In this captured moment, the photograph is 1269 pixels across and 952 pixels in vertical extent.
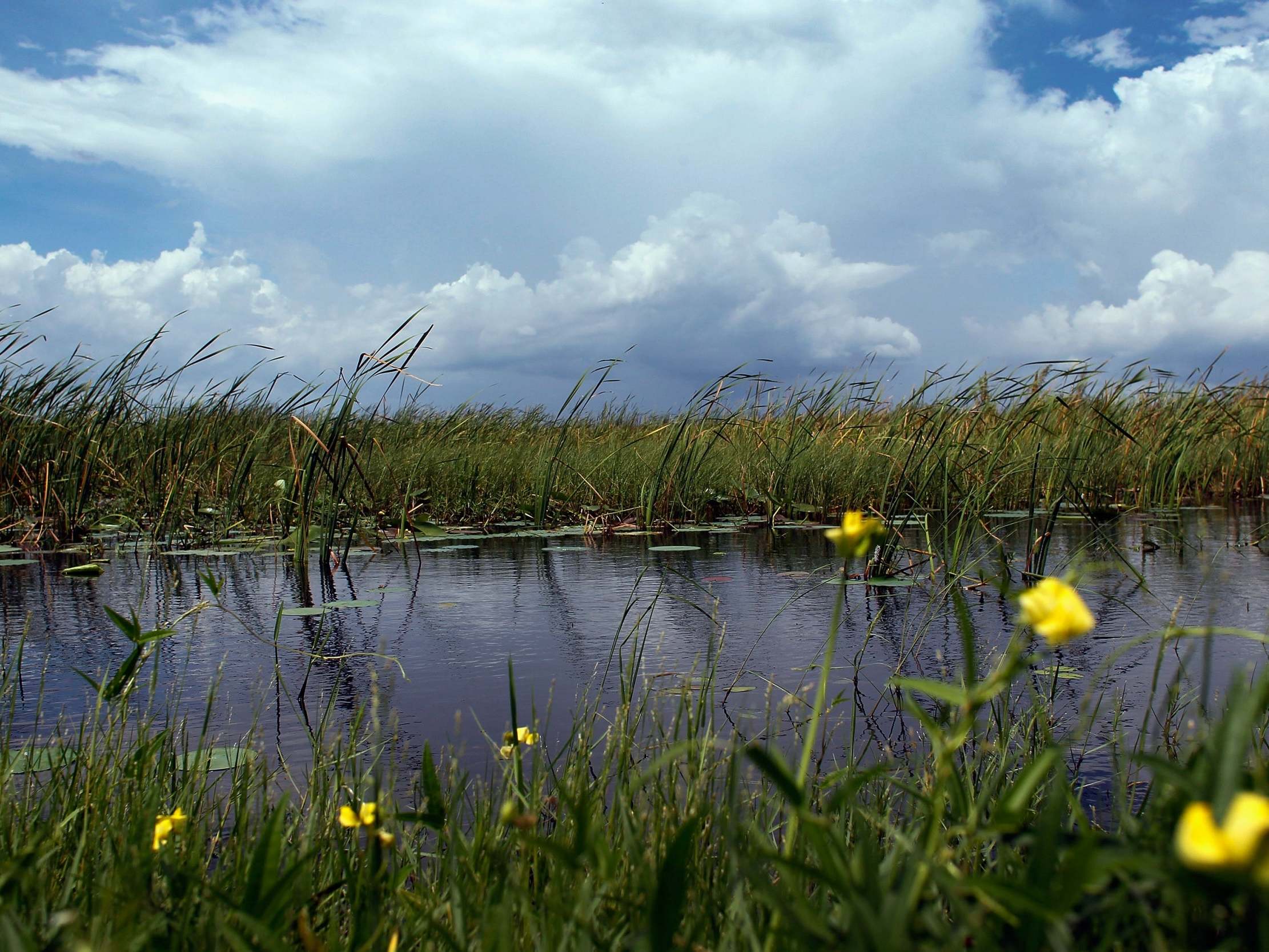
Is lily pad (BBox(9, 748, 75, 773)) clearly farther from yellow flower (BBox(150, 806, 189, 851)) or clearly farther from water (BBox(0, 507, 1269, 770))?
yellow flower (BBox(150, 806, 189, 851))

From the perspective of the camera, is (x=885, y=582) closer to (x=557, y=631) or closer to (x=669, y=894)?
(x=557, y=631)

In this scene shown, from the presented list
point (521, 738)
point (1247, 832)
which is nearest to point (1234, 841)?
point (1247, 832)

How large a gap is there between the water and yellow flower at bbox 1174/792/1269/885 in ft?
2.91

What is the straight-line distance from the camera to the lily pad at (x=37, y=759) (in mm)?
1454

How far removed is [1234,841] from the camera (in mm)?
376

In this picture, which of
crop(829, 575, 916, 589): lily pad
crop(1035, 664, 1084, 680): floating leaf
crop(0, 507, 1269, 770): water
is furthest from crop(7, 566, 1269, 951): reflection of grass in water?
crop(829, 575, 916, 589): lily pad

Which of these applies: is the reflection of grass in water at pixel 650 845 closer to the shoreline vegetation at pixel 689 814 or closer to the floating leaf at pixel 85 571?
the shoreline vegetation at pixel 689 814

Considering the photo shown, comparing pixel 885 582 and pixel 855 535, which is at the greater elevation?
pixel 855 535

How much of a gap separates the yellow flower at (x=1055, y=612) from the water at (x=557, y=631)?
2.54 ft

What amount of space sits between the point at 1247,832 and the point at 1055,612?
0.16m

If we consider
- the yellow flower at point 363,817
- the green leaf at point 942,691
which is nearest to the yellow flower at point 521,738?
the yellow flower at point 363,817

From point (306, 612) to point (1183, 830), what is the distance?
3.18m

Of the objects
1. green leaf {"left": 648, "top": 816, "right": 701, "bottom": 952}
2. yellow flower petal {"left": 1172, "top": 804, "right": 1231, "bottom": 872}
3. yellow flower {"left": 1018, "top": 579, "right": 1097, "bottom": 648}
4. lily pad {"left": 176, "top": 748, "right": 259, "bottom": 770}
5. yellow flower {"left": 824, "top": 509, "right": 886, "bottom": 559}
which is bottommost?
lily pad {"left": 176, "top": 748, "right": 259, "bottom": 770}

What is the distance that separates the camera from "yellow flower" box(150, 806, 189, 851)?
102cm
